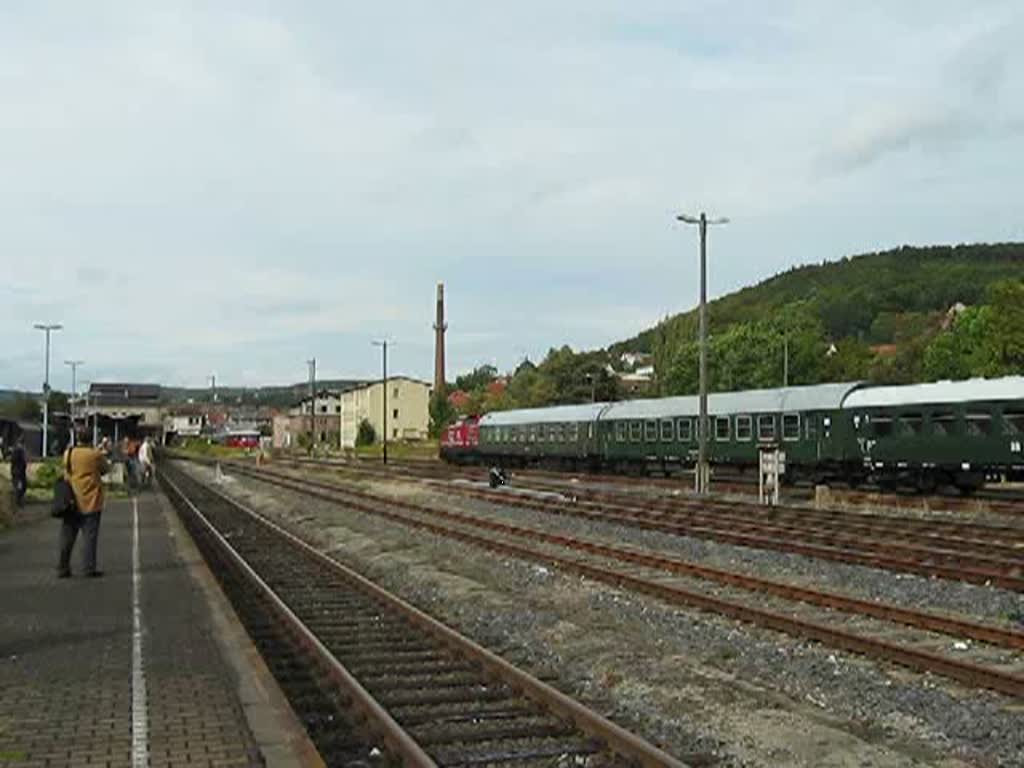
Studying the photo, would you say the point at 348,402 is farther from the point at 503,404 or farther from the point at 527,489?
the point at 527,489

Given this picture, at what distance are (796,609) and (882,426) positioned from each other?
18988mm

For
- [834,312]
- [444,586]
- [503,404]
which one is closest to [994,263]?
[834,312]

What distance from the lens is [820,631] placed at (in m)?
10.9

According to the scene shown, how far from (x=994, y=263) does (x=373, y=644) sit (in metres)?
169

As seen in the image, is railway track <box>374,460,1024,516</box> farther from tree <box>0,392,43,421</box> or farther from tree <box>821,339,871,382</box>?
tree <box>0,392,43,421</box>

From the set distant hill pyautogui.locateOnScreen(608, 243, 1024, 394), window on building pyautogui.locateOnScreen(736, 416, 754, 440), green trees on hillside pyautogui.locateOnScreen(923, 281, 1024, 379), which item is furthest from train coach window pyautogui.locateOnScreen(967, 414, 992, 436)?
green trees on hillside pyautogui.locateOnScreen(923, 281, 1024, 379)

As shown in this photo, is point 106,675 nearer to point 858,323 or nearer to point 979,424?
point 979,424

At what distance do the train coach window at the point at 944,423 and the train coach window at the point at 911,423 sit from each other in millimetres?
395

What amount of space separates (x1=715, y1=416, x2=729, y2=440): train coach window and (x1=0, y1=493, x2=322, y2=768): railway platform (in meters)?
25.6

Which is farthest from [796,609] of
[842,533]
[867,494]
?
[867,494]

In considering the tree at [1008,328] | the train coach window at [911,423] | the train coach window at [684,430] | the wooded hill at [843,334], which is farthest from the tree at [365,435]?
the train coach window at [911,423]

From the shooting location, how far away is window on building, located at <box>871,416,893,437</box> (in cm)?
3041

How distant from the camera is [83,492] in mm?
14500

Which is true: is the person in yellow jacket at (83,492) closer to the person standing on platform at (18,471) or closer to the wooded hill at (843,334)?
the person standing on platform at (18,471)
